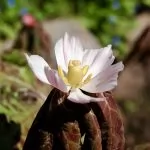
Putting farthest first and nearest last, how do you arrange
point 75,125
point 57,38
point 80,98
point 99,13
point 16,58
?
point 99,13 → point 57,38 → point 16,58 → point 75,125 → point 80,98

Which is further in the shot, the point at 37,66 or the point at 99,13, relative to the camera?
the point at 99,13

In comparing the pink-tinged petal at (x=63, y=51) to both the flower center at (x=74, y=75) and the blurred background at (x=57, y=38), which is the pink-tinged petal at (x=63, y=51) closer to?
the flower center at (x=74, y=75)

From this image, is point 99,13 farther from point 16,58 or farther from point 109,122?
point 109,122

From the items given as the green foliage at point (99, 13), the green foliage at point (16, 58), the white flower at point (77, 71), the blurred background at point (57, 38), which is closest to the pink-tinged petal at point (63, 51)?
the white flower at point (77, 71)

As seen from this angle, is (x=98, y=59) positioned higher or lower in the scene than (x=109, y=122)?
higher

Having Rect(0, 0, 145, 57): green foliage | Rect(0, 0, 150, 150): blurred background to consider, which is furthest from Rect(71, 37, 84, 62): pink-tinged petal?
Rect(0, 0, 145, 57): green foliage

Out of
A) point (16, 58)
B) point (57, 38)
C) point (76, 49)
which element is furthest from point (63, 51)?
point (57, 38)

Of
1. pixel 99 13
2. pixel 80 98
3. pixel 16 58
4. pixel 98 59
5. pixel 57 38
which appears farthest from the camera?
pixel 99 13

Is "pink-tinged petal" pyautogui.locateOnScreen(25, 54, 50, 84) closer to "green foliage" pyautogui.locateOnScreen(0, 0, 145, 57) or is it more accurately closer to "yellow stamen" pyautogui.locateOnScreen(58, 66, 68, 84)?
"yellow stamen" pyautogui.locateOnScreen(58, 66, 68, 84)

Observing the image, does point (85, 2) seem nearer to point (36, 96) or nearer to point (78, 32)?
point (78, 32)
